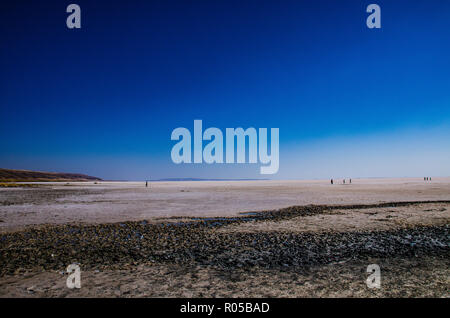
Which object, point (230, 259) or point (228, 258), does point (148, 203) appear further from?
point (230, 259)

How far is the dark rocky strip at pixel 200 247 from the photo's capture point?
25.5 ft

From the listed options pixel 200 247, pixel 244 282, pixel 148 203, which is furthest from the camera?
pixel 148 203

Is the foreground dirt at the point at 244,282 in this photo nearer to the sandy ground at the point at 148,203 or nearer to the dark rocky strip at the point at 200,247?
the dark rocky strip at the point at 200,247

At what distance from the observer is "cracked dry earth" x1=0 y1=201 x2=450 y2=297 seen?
229 inches

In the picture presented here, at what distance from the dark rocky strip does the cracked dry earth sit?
0.11 feet

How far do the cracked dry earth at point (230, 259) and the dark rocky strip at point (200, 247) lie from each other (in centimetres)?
3

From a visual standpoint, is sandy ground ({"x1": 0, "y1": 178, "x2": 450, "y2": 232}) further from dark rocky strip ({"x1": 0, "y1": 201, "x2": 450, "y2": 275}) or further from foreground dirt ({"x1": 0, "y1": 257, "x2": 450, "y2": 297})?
foreground dirt ({"x1": 0, "y1": 257, "x2": 450, "y2": 297})

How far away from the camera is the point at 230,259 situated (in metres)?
7.97

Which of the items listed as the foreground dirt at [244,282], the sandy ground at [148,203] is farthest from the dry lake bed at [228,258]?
the sandy ground at [148,203]

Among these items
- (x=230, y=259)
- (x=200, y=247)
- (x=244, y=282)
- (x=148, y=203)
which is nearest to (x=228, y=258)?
(x=230, y=259)

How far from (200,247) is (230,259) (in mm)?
1799

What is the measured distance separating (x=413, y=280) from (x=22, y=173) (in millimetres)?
201618
